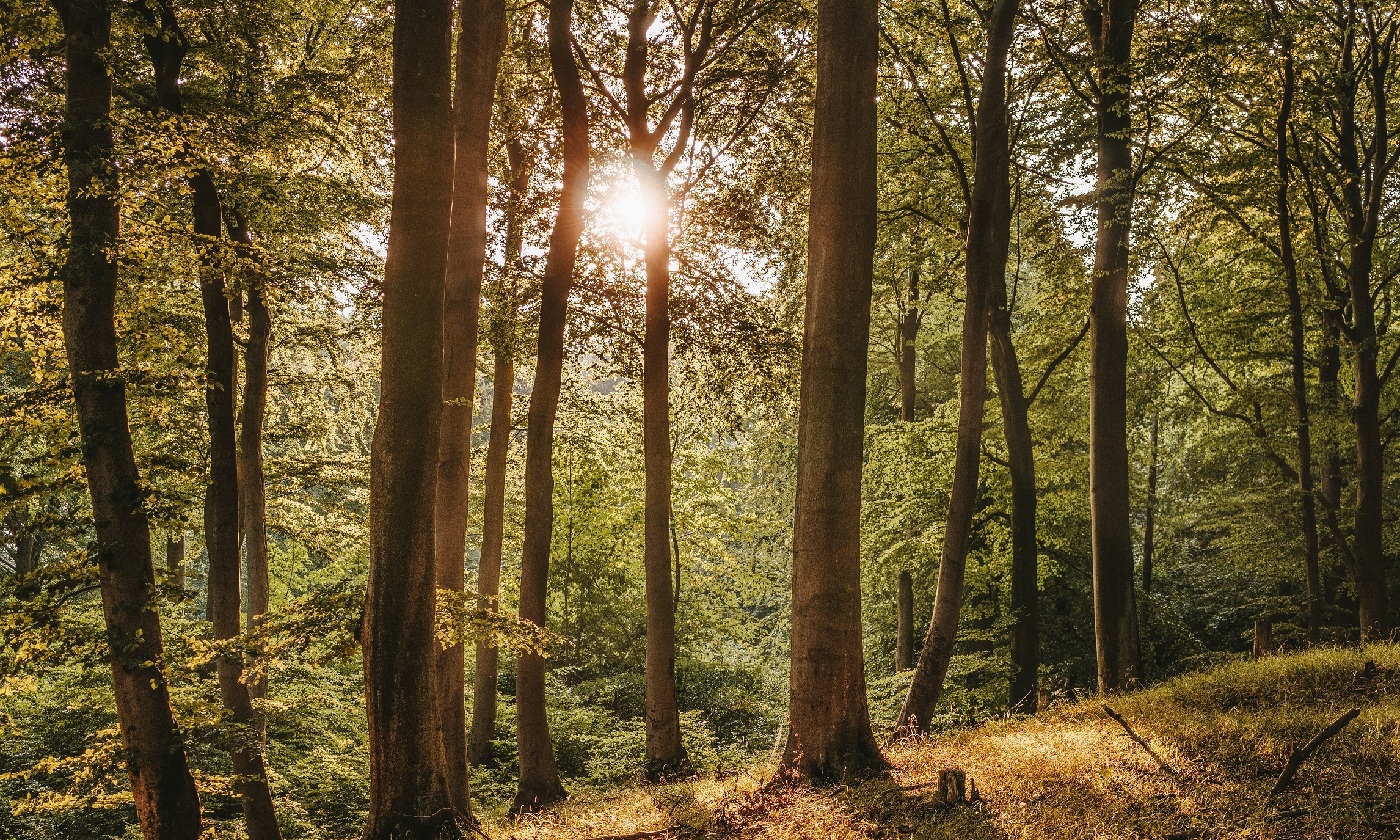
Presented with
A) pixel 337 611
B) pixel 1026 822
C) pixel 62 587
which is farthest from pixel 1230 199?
pixel 62 587

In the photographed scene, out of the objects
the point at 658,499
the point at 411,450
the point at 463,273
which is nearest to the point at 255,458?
the point at 658,499

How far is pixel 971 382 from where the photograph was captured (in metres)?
10.3

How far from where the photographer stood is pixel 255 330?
12812mm

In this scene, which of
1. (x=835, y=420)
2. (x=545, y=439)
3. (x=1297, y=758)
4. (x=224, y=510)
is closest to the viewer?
(x=1297, y=758)

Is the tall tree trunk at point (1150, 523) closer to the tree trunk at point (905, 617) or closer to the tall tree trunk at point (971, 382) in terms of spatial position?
the tree trunk at point (905, 617)

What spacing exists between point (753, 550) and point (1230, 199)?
17.7 m

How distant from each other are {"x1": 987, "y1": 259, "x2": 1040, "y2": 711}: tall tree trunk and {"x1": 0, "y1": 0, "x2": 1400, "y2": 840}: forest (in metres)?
0.10

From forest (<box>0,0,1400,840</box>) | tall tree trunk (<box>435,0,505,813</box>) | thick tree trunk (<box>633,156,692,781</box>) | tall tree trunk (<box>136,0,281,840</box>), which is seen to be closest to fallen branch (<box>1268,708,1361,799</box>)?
forest (<box>0,0,1400,840</box>)

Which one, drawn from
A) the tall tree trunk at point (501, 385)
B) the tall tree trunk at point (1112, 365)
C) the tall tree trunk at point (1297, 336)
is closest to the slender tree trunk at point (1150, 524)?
the tall tree trunk at point (1297, 336)

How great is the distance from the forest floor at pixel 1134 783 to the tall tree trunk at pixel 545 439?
10.3 feet

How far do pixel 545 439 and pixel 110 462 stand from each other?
212 inches

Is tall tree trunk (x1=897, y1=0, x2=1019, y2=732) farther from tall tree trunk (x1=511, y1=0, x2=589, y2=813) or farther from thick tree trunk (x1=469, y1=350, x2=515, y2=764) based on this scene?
thick tree trunk (x1=469, y1=350, x2=515, y2=764)

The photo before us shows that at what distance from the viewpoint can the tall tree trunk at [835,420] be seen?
6.95 meters

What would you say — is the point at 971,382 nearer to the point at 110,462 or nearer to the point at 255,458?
the point at 110,462
